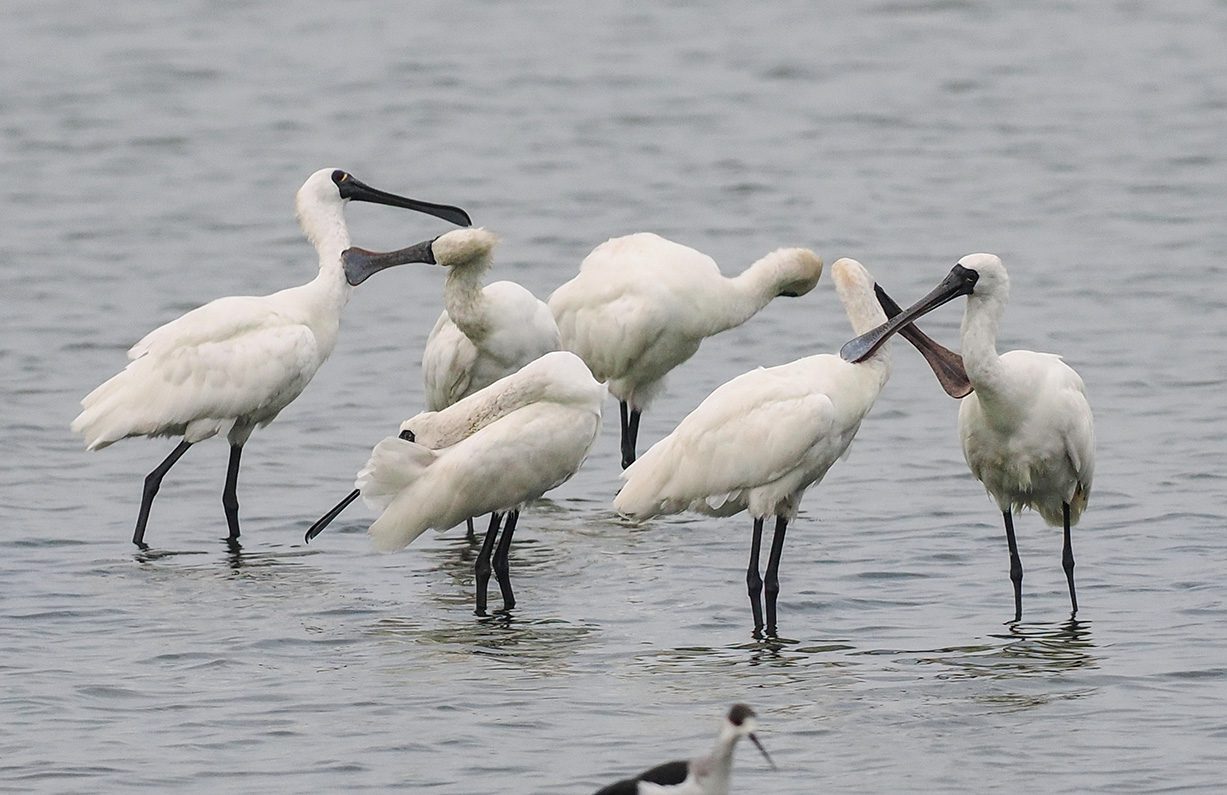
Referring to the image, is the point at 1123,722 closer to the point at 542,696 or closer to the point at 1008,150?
the point at 542,696

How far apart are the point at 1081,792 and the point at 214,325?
5987 millimetres

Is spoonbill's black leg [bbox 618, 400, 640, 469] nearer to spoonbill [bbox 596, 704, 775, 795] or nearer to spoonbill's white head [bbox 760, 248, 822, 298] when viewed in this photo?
spoonbill's white head [bbox 760, 248, 822, 298]

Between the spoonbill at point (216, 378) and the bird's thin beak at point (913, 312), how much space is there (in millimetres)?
3303

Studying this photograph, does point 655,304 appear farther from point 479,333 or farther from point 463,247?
point 463,247

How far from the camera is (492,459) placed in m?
11.0

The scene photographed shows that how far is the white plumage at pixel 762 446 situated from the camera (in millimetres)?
10727

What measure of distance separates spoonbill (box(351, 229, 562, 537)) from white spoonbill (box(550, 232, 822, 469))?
75cm

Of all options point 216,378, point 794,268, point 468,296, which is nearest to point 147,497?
point 216,378

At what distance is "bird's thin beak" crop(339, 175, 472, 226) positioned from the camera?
46.9ft

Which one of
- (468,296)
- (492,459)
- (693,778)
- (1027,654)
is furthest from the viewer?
(468,296)

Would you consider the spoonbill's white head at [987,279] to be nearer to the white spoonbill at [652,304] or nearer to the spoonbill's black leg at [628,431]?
the white spoonbill at [652,304]

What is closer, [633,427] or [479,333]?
[479,333]

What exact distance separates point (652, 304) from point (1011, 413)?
3625 mm

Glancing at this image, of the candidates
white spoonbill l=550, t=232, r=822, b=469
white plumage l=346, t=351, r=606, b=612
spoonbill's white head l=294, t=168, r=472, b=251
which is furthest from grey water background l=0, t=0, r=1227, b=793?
spoonbill's white head l=294, t=168, r=472, b=251
